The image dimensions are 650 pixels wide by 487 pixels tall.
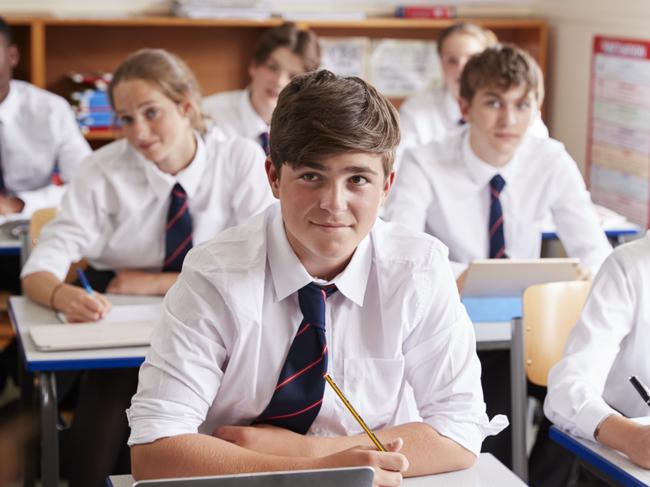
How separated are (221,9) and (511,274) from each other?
288 cm

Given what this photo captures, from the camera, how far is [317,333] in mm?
1749

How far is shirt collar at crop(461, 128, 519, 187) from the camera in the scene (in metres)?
3.38

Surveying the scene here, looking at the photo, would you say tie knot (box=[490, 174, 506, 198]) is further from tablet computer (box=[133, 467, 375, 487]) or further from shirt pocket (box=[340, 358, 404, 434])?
tablet computer (box=[133, 467, 375, 487])

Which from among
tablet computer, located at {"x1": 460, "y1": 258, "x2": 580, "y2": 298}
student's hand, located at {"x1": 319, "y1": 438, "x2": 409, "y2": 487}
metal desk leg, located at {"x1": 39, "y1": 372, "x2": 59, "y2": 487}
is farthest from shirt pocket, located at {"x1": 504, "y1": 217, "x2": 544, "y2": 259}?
student's hand, located at {"x1": 319, "y1": 438, "x2": 409, "y2": 487}

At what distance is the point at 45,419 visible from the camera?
240 centimetres

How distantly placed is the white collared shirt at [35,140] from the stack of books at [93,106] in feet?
1.10

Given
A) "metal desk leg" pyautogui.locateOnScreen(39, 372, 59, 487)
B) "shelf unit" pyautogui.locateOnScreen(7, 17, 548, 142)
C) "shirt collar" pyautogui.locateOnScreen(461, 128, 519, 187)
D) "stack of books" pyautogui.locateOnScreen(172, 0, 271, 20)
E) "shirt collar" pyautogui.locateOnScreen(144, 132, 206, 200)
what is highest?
"stack of books" pyautogui.locateOnScreen(172, 0, 271, 20)

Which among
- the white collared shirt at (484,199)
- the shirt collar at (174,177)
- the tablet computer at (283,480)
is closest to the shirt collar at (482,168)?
the white collared shirt at (484,199)

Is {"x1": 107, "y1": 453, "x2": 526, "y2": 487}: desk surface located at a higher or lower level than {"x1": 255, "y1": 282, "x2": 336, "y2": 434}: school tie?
lower

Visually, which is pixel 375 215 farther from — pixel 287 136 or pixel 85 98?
pixel 85 98

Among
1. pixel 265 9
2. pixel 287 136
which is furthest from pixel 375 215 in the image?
pixel 265 9

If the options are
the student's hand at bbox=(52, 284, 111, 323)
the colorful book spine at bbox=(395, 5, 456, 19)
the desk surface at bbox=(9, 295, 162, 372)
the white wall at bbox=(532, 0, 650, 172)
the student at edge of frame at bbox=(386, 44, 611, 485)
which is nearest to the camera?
the desk surface at bbox=(9, 295, 162, 372)

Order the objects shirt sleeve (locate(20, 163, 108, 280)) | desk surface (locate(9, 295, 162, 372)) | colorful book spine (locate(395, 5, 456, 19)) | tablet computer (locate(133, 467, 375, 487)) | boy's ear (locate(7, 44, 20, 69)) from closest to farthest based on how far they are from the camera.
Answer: tablet computer (locate(133, 467, 375, 487))
desk surface (locate(9, 295, 162, 372))
shirt sleeve (locate(20, 163, 108, 280))
boy's ear (locate(7, 44, 20, 69))
colorful book spine (locate(395, 5, 456, 19))

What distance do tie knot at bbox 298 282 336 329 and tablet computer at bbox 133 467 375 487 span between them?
0.49 m
